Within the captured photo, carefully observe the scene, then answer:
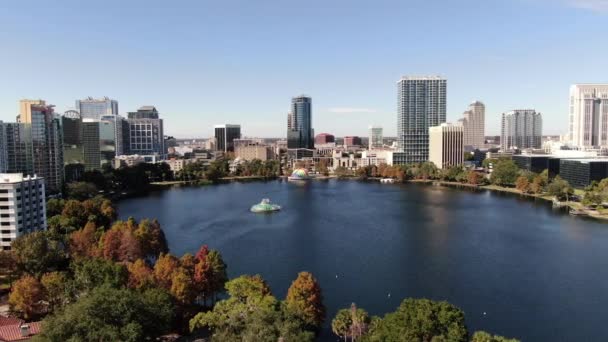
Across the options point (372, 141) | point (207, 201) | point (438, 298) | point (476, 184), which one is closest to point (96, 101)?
point (372, 141)

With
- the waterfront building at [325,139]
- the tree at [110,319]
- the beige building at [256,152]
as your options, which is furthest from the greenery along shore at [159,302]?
the waterfront building at [325,139]

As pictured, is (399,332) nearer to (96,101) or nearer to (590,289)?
(590,289)

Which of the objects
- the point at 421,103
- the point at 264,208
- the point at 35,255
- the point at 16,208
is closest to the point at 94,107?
the point at 421,103

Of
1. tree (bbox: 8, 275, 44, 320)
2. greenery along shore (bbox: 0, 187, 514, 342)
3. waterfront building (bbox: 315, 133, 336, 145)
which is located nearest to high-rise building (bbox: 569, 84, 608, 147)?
greenery along shore (bbox: 0, 187, 514, 342)

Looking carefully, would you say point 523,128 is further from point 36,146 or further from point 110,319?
point 110,319

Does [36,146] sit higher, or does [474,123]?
[474,123]

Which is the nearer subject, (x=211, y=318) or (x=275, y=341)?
(x=275, y=341)

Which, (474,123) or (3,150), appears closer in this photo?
(3,150)
